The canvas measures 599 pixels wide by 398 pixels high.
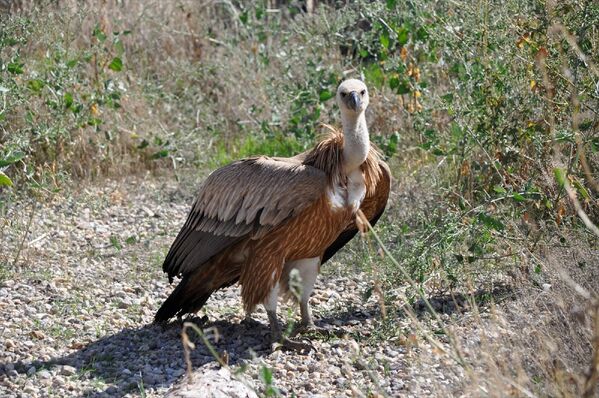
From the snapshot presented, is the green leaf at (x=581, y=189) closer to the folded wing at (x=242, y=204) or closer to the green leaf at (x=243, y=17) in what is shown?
the folded wing at (x=242, y=204)

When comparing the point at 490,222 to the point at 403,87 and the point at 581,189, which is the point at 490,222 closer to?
the point at 581,189

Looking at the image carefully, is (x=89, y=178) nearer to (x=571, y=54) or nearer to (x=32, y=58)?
(x=32, y=58)

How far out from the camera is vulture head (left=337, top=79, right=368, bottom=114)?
6.75 m

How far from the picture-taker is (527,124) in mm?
7598

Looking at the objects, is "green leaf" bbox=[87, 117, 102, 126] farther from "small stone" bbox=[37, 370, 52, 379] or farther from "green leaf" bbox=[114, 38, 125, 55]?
"small stone" bbox=[37, 370, 52, 379]

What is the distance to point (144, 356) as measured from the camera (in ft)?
22.0

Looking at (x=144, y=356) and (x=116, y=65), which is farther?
(x=116, y=65)

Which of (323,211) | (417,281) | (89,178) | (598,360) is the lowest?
(89,178)

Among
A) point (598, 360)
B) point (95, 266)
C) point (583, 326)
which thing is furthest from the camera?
point (95, 266)

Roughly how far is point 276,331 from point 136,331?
926 millimetres

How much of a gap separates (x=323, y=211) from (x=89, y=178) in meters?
4.37

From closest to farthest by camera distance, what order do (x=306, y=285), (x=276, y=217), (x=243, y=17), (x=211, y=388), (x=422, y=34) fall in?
(x=211, y=388)
(x=276, y=217)
(x=306, y=285)
(x=422, y=34)
(x=243, y=17)

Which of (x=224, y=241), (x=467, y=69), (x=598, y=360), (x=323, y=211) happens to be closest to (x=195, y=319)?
(x=224, y=241)

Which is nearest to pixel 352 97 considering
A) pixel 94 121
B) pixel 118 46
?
pixel 94 121
